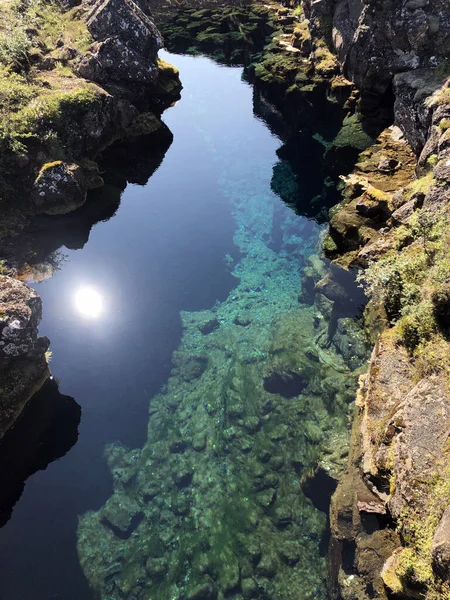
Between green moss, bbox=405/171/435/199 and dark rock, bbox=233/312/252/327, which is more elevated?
green moss, bbox=405/171/435/199

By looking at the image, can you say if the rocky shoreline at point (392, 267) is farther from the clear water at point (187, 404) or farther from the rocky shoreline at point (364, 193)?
the clear water at point (187, 404)

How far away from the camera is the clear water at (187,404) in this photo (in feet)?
56.1

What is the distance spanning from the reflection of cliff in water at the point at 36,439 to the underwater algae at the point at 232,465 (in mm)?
2819

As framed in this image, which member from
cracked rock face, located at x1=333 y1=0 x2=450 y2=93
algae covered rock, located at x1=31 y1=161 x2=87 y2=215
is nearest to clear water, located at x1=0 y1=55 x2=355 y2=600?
algae covered rock, located at x1=31 y1=161 x2=87 y2=215

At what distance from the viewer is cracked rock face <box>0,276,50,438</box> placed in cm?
1805

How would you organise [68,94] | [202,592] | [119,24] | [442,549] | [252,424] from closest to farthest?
[442,549]
[202,592]
[252,424]
[68,94]
[119,24]

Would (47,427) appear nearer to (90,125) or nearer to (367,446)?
(367,446)

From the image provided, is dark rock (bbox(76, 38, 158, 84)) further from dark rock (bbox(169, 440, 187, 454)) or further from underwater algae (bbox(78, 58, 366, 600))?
dark rock (bbox(169, 440, 187, 454))

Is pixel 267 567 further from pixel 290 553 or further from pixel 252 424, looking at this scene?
pixel 252 424

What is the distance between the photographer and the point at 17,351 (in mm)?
18250

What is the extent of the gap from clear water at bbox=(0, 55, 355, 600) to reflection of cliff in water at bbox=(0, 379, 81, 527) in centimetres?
51

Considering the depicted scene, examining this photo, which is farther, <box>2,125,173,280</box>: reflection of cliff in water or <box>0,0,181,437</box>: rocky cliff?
<box>2,125,173,280</box>: reflection of cliff in water

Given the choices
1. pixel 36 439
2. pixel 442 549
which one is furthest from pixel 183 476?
pixel 442 549

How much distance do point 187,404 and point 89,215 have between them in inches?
689
